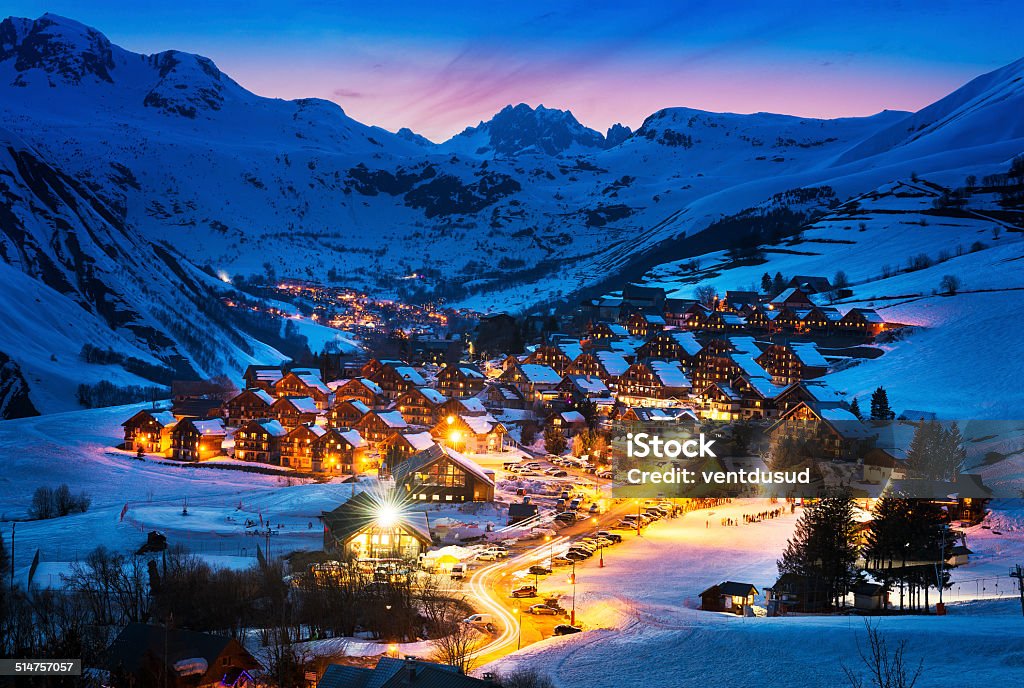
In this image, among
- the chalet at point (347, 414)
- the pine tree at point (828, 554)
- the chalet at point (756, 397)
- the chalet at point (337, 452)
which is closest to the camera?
the pine tree at point (828, 554)

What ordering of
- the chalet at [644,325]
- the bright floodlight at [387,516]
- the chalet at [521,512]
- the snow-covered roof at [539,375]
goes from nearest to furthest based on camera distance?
the bright floodlight at [387,516] < the chalet at [521,512] < the snow-covered roof at [539,375] < the chalet at [644,325]

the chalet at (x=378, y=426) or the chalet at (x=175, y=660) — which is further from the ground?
the chalet at (x=378, y=426)

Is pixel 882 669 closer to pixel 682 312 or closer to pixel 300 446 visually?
pixel 300 446

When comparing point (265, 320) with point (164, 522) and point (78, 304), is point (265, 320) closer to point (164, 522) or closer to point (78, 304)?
point (78, 304)

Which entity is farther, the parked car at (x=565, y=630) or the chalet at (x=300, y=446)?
the chalet at (x=300, y=446)

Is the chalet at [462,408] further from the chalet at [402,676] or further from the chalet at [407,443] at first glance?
the chalet at [402,676]

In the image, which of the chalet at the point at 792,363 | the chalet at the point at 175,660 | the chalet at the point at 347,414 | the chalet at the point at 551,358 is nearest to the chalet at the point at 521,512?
the chalet at the point at 175,660

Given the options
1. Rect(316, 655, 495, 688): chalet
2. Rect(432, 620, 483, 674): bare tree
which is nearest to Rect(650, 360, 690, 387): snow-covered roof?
Rect(432, 620, 483, 674): bare tree
